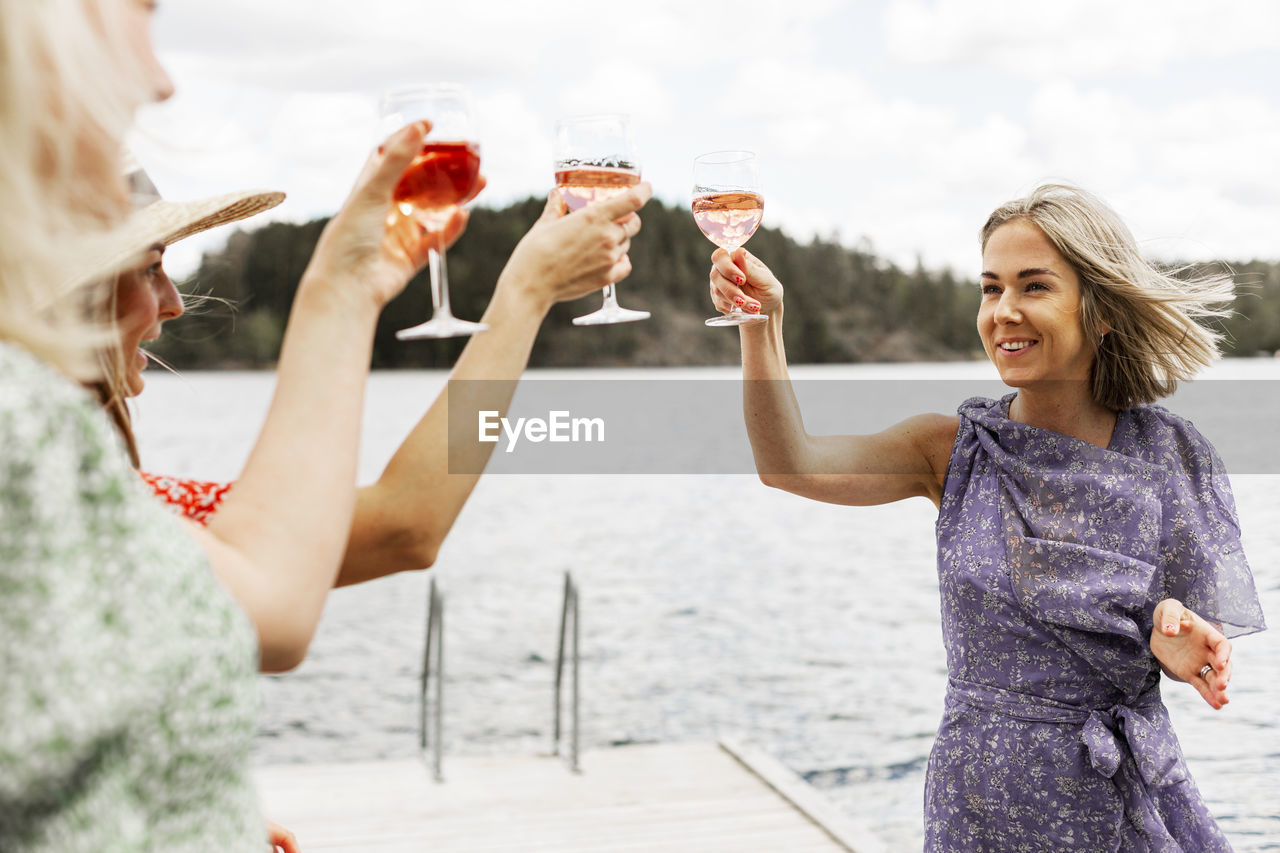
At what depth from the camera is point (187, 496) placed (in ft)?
4.62

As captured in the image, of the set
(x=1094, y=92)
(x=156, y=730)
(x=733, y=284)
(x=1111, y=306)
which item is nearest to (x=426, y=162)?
(x=156, y=730)

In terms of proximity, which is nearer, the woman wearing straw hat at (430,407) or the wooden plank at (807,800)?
the woman wearing straw hat at (430,407)

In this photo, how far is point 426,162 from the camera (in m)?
1.17

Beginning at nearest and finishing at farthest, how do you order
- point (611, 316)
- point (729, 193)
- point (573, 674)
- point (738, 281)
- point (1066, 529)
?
point (611, 316)
point (729, 193)
point (738, 281)
point (1066, 529)
point (573, 674)

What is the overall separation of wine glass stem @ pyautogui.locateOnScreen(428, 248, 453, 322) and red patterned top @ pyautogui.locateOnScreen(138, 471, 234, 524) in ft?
1.12

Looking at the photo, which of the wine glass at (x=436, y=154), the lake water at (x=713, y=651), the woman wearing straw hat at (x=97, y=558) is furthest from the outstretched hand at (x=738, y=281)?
the woman wearing straw hat at (x=97, y=558)

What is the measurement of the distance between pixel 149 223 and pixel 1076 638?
1823 mm

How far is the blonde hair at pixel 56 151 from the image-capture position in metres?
0.80

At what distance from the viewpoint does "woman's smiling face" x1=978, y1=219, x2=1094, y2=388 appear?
7.67 ft

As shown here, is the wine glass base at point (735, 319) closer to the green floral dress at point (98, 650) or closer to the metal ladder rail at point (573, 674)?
the green floral dress at point (98, 650)

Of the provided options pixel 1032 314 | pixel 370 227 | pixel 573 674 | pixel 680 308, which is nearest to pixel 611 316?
pixel 370 227

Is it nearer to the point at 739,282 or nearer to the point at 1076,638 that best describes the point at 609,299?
the point at 739,282

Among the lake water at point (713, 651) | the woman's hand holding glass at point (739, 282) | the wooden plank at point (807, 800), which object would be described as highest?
the woman's hand holding glass at point (739, 282)

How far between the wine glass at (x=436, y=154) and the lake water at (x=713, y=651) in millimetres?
535
